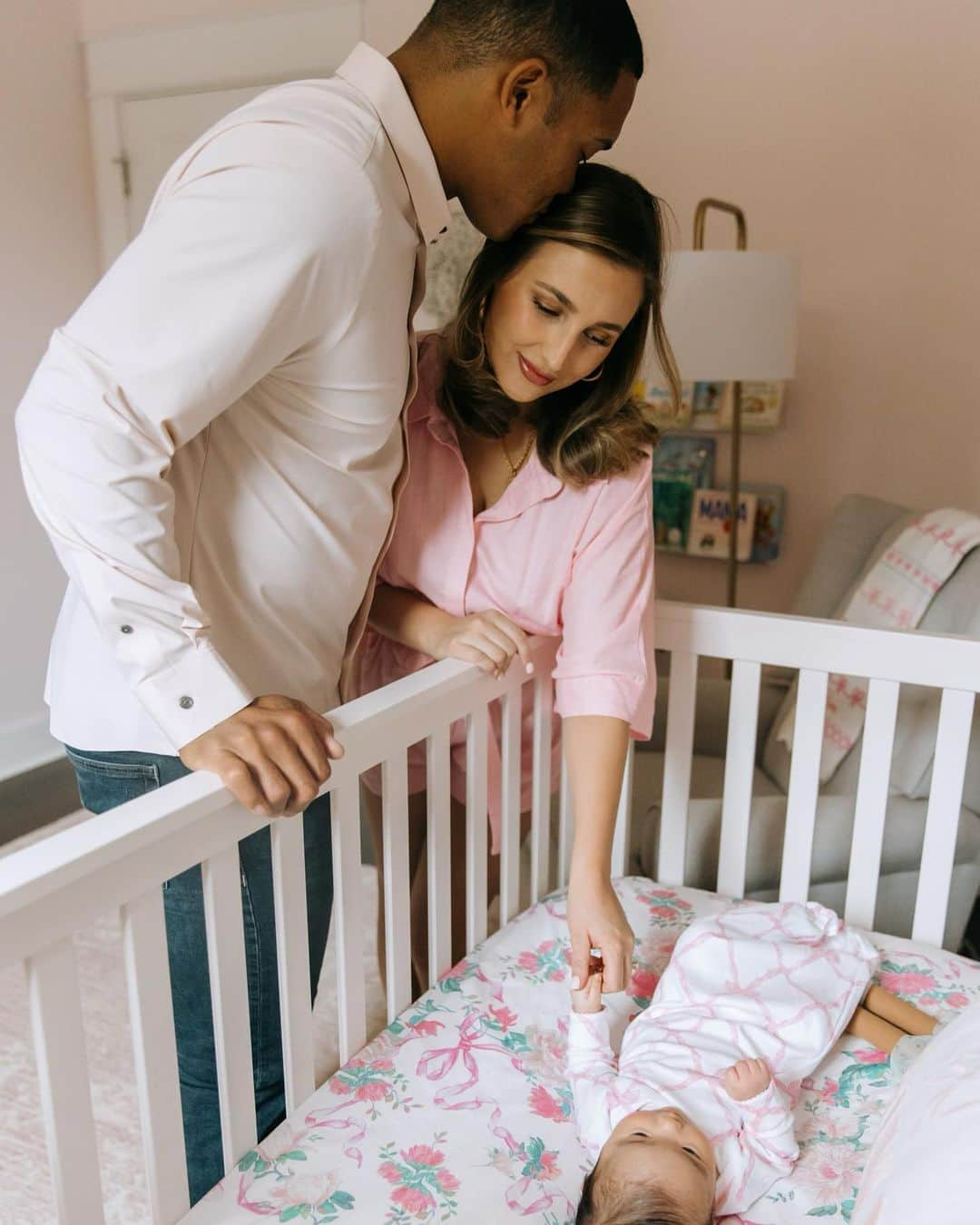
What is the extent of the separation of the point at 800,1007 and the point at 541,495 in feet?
1.96

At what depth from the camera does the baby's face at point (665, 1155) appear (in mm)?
848

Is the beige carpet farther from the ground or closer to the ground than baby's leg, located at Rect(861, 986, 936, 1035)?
closer to the ground

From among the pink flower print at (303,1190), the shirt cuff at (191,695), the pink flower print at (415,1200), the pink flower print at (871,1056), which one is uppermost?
the shirt cuff at (191,695)

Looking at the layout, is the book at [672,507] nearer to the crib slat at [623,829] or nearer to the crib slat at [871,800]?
the crib slat at [623,829]

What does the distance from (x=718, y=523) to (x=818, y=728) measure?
1.17 meters

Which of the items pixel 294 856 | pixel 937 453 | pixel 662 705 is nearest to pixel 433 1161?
pixel 294 856

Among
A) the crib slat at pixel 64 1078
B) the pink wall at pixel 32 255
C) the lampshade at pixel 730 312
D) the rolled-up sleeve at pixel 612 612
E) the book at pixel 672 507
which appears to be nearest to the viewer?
the crib slat at pixel 64 1078

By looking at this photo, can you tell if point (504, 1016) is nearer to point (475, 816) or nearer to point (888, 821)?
point (475, 816)

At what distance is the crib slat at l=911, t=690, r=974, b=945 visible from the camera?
123cm

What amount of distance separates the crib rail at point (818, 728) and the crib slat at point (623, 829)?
52mm

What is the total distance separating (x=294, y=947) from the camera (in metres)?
0.92

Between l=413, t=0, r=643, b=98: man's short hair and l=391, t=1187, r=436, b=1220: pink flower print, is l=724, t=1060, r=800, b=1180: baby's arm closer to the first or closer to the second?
l=391, t=1187, r=436, b=1220: pink flower print

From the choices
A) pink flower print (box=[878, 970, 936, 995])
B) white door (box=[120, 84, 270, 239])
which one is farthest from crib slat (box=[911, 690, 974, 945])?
white door (box=[120, 84, 270, 239])

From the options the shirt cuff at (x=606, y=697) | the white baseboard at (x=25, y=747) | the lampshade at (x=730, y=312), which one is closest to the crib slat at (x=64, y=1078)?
the shirt cuff at (x=606, y=697)
